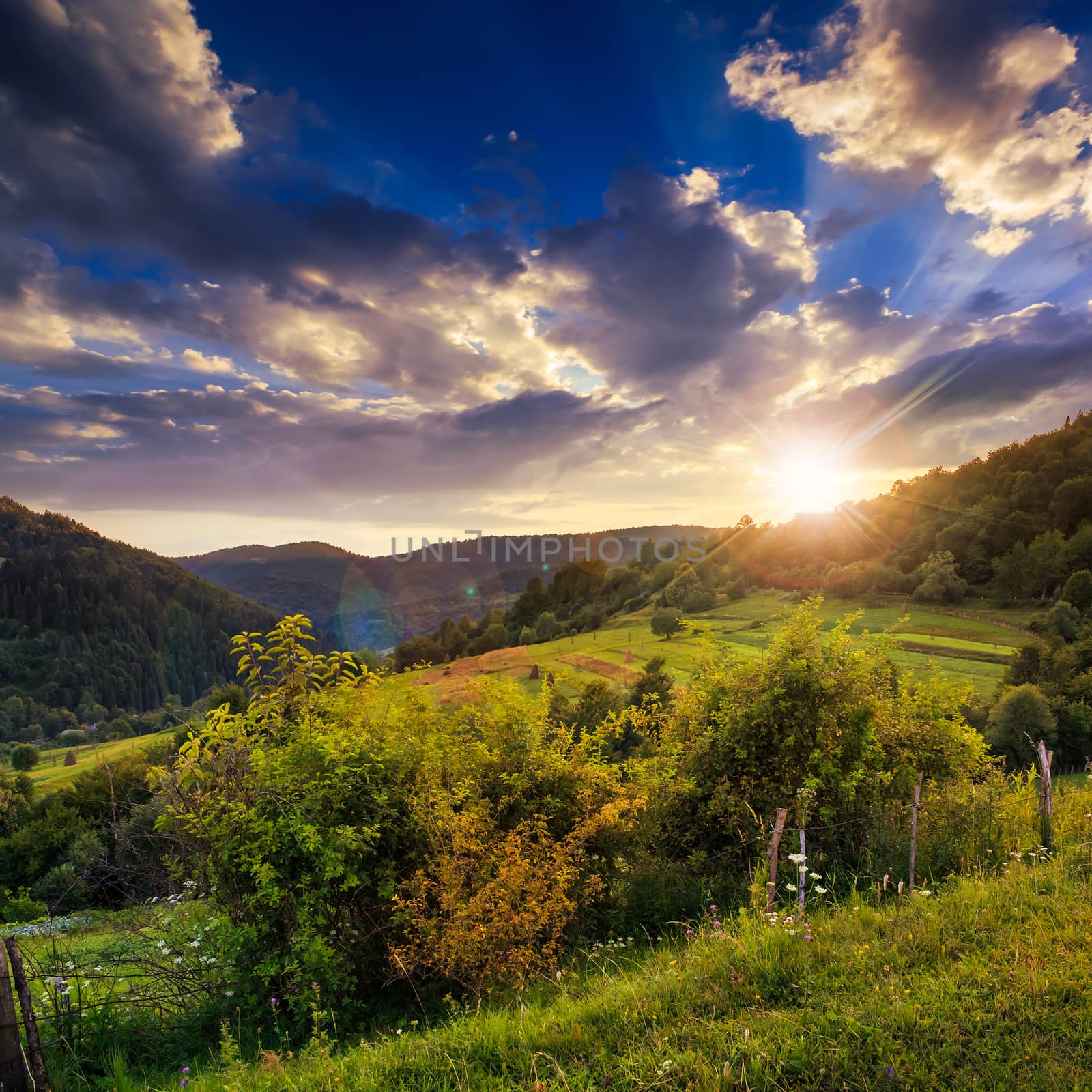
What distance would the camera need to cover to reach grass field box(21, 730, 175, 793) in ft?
172

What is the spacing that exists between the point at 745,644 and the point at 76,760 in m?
84.9

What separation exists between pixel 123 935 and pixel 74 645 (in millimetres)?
197937

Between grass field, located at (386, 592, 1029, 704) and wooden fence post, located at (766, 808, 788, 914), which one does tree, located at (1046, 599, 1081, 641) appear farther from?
wooden fence post, located at (766, 808, 788, 914)

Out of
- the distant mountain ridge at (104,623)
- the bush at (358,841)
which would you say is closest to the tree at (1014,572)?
the bush at (358,841)

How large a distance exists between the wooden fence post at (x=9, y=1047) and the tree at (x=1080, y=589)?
305ft

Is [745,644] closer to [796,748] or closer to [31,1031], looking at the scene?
[796,748]

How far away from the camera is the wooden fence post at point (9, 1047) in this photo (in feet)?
11.7

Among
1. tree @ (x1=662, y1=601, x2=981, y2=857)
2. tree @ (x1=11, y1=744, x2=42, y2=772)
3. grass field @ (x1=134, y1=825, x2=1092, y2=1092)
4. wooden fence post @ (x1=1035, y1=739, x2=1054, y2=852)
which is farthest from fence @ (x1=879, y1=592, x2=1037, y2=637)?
tree @ (x1=11, y1=744, x2=42, y2=772)

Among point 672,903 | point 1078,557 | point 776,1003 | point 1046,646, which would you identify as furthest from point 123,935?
point 1078,557

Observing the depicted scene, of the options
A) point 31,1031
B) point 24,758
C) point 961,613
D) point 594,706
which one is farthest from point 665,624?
point 24,758

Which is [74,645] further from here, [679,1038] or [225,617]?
[679,1038]

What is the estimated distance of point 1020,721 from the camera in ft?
139

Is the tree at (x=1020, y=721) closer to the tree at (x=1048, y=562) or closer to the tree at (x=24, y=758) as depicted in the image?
the tree at (x=1048, y=562)

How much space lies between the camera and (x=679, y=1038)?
10.9ft
